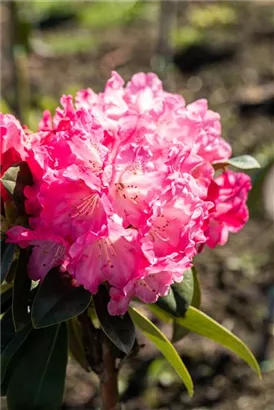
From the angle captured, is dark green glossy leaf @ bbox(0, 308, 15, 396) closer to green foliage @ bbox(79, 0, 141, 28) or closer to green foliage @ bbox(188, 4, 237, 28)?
green foliage @ bbox(188, 4, 237, 28)

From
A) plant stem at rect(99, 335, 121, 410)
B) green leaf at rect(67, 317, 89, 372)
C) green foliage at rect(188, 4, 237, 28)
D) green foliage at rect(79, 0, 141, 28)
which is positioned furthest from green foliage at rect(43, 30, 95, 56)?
plant stem at rect(99, 335, 121, 410)

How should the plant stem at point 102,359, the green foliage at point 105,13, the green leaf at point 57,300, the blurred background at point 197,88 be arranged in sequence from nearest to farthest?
the green leaf at point 57,300
the plant stem at point 102,359
the blurred background at point 197,88
the green foliage at point 105,13

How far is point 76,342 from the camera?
261 cm

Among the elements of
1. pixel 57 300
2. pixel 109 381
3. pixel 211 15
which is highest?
pixel 57 300

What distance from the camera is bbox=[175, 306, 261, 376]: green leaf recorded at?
232 centimetres

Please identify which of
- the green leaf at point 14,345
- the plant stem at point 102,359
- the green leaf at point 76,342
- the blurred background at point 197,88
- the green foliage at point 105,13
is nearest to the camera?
the green leaf at point 14,345

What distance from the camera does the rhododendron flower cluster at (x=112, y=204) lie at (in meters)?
1.90

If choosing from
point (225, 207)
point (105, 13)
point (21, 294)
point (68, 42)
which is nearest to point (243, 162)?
point (225, 207)

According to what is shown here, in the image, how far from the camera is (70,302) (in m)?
2.04

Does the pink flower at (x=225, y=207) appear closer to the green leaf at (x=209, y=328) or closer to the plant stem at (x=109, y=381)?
the green leaf at (x=209, y=328)

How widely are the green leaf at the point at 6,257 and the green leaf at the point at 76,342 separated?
43 cm

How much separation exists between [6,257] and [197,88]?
440 centimetres

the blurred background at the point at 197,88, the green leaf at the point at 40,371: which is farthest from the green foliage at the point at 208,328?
the blurred background at the point at 197,88

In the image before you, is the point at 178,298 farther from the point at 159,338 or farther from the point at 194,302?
the point at 194,302
